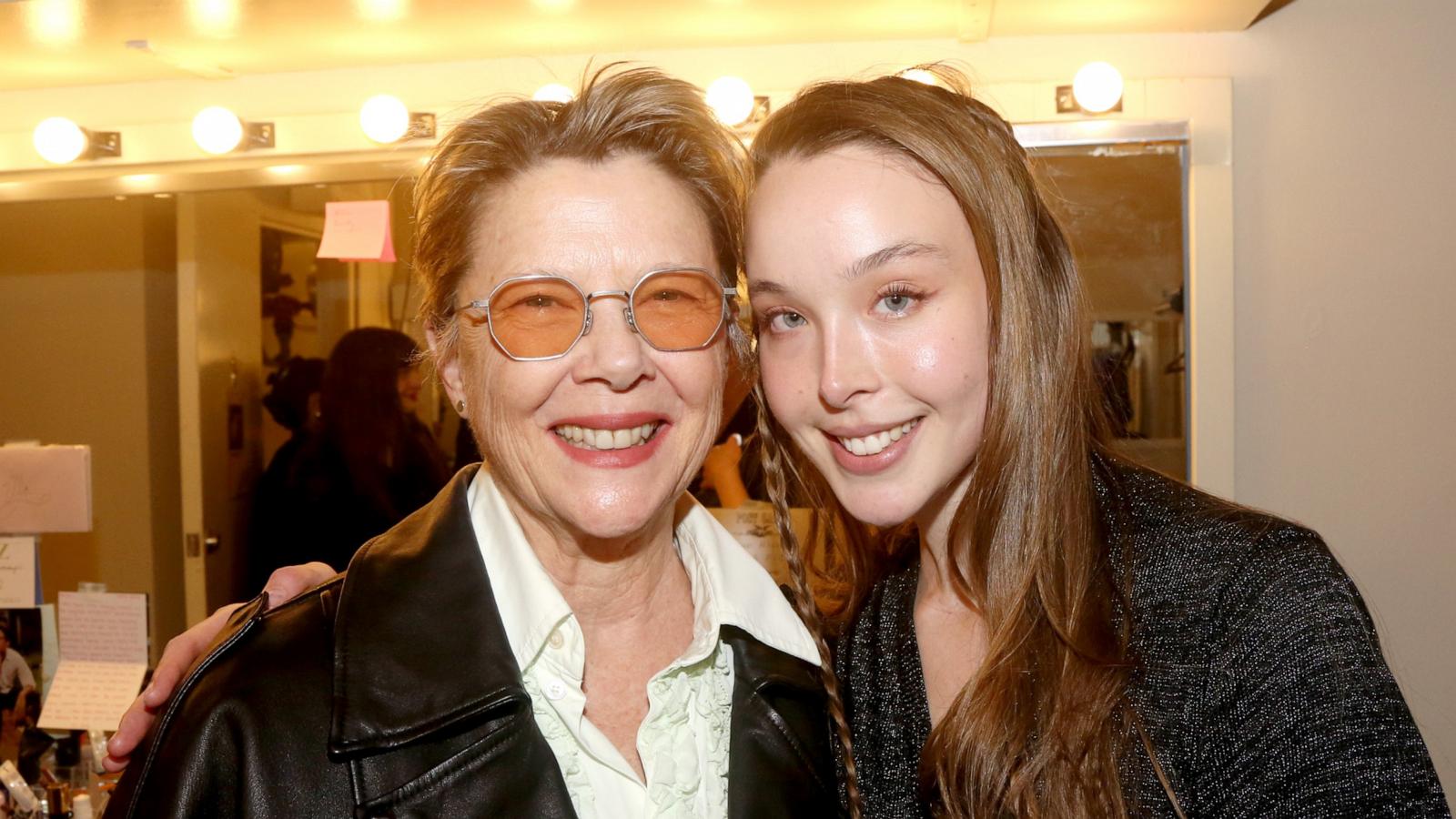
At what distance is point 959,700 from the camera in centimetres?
137

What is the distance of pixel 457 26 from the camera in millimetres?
2160

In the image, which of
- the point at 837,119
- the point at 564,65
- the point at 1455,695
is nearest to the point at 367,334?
the point at 564,65

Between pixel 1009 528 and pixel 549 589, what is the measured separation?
606 mm

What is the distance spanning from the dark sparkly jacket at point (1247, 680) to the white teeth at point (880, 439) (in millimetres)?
303

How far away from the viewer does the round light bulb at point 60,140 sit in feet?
8.00

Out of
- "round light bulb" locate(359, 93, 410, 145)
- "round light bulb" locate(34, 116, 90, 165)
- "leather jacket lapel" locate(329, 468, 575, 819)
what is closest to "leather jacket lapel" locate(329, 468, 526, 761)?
"leather jacket lapel" locate(329, 468, 575, 819)

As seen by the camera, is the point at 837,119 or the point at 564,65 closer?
the point at 837,119

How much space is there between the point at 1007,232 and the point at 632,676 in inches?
29.8

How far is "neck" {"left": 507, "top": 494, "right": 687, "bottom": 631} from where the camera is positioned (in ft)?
4.56

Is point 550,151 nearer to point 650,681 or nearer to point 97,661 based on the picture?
point 650,681

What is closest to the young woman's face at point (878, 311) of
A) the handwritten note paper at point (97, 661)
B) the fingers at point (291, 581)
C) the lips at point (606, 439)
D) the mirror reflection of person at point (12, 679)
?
the lips at point (606, 439)

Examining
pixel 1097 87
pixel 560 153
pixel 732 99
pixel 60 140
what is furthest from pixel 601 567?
pixel 60 140

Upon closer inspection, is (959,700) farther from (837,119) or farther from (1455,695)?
(1455,695)

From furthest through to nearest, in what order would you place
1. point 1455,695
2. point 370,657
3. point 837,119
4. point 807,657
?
point 1455,695
point 807,657
point 837,119
point 370,657
